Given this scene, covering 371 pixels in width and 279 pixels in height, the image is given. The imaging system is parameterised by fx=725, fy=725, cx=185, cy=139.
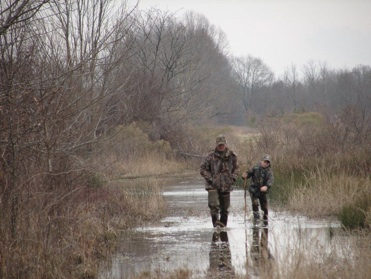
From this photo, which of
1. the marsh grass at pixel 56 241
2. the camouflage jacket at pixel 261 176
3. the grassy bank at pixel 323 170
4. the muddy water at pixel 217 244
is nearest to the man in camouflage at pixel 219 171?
the muddy water at pixel 217 244

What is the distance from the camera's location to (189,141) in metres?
38.7

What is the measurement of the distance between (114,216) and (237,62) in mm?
108734

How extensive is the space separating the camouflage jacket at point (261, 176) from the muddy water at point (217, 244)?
2.82 feet

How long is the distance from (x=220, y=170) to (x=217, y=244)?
200 centimetres

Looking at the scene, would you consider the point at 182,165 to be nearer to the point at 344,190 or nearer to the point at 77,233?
the point at 344,190

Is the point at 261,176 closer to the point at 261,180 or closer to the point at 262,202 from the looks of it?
the point at 261,180

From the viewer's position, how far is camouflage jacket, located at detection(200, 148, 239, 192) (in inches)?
600

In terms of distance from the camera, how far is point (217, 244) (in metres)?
13.8

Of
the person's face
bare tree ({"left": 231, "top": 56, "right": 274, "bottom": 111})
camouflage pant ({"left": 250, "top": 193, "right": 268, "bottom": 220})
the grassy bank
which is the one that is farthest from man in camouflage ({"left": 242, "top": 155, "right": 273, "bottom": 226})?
bare tree ({"left": 231, "top": 56, "right": 274, "bottom": 111})

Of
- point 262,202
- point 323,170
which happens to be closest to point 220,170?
point 262,202

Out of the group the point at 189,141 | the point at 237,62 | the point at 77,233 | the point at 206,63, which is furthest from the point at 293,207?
the point at 237,62

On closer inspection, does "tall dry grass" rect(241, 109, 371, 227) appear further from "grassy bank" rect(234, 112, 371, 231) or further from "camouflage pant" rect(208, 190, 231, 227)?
"camouflage pant" rect(208, 190, 231, 227)

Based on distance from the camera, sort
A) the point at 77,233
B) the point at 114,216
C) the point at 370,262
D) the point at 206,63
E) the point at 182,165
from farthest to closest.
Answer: the point at 206,63, the point at 182,165, the point at 114,216, the point at 77,233, the point at 370,262

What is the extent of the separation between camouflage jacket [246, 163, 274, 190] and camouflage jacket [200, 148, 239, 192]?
1001 mm
